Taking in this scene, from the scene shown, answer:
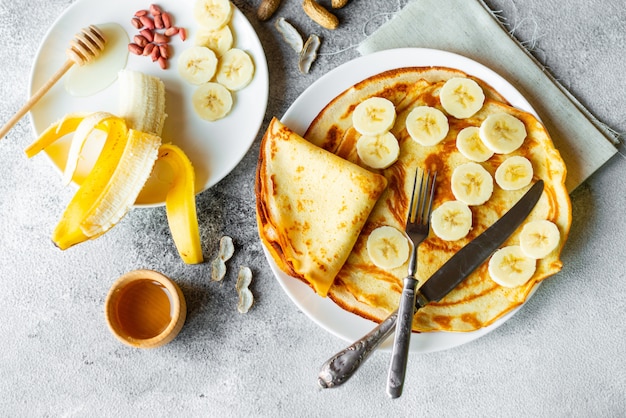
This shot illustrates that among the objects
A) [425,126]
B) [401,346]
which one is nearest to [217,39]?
[425,126]

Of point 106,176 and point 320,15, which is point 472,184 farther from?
point 106,176

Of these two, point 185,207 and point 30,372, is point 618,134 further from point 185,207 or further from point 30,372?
point 30,372

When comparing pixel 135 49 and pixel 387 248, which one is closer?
pixel 387 248

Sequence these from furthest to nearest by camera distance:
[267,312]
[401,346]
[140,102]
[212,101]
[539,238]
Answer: [267,312], [212,101], [140,102], [539,238], [401,346]

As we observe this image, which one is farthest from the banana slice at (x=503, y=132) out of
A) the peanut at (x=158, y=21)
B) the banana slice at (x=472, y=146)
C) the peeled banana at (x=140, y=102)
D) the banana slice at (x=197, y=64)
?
the peanut at (x=158, y=21)

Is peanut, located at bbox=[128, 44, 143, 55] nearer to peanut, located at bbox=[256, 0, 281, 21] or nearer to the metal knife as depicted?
peanut, located at bbox=[256, 0, 281, 21]

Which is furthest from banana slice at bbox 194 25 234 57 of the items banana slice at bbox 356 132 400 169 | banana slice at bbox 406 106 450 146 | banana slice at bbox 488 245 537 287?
banana slice at bbox 488 245 537 287
